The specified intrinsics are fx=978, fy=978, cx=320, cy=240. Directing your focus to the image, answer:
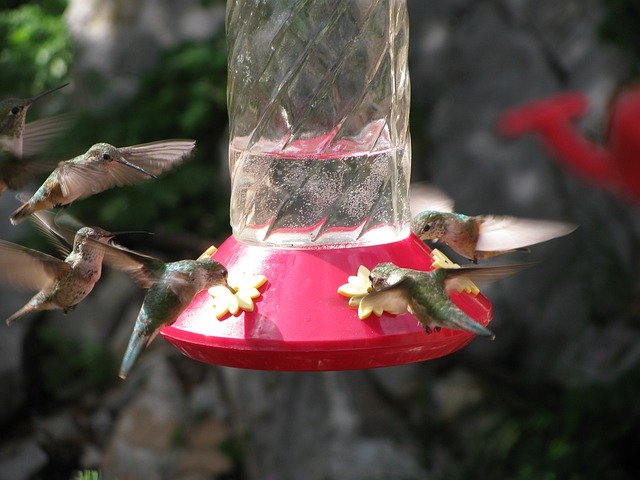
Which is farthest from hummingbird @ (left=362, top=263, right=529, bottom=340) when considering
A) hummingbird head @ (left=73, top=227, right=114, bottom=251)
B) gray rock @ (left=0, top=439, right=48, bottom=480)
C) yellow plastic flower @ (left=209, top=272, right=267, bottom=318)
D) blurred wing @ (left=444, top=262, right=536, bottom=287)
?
gray rock @ (left=0, top=439, right=48, bottom=480)

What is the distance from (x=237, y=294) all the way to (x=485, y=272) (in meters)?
0.53

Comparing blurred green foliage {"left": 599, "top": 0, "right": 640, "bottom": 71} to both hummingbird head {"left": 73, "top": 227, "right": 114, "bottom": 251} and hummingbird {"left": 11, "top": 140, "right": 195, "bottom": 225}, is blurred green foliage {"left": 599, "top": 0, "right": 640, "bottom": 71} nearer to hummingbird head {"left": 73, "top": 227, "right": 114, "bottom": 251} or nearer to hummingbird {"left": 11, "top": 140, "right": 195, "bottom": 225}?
hummingbird {"left": 11, "top": 140, "right": 195, "bottom": 225}

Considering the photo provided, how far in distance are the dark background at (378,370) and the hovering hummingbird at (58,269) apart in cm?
292

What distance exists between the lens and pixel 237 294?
2.12m

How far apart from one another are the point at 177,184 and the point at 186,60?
80 cm

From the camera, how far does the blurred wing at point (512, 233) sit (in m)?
2.32

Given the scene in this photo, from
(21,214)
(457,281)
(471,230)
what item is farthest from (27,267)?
(471,230)

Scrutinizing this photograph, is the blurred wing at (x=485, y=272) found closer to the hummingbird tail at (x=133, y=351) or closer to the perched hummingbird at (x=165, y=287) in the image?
the perched hummingbird at (x=165, y=287)

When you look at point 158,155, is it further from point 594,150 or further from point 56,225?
point 594,150

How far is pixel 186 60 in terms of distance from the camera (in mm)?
6277

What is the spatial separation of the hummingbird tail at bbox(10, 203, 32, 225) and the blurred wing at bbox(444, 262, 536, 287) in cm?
107

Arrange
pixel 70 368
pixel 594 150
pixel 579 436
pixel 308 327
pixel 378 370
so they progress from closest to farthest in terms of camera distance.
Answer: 1. pixel 308 327
2. pixel 594 150
3. pixel 579 436
4. pixel 378 370
5. pixel 70 368

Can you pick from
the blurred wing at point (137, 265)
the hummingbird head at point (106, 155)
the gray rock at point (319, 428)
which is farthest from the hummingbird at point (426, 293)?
the gray rock at point (319, 428)

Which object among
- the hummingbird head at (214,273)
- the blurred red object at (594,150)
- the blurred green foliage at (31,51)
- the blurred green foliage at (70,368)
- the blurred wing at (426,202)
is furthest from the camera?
the blurred green foliage at (70,368)
